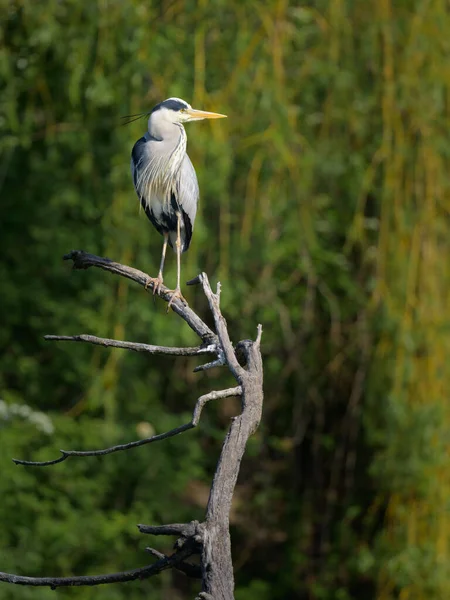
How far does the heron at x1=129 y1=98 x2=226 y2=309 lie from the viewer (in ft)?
10.6

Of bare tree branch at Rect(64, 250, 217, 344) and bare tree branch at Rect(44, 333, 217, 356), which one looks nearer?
bare tree branch at Rect(44, 333, 217, 356)

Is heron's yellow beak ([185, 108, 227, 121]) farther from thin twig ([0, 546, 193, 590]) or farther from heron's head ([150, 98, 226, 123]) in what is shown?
thin twig ([0, 546, 193, 590])

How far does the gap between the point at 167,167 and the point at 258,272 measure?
49.4 inches

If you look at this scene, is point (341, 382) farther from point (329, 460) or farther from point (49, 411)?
point (49, 411)

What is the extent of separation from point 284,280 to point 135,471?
3.54 ft

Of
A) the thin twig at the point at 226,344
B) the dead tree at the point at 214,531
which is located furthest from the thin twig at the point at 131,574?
the thin twig at the point at 226,344

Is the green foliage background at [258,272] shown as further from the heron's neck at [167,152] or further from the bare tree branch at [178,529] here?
the bare tree branch at [178,529]

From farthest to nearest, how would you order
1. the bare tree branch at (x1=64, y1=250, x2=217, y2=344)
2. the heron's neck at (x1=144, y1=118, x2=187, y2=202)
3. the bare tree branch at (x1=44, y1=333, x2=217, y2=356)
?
the heron's neck at (x1=144, y1=118, x2=187, y2=202), the bare tree branch at (x1=64, y1=250, x2=217, y2=344), the bare tree branch at (x1=44, y1=333, x2=217, y2=356)

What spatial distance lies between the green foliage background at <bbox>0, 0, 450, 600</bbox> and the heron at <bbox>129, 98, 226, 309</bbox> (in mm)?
443

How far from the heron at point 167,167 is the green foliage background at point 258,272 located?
1.45 feet

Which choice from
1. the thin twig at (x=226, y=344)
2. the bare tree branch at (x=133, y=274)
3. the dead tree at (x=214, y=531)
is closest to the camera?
the dead tree at (x=214, y=531)

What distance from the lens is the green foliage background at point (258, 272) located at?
3.88 meters

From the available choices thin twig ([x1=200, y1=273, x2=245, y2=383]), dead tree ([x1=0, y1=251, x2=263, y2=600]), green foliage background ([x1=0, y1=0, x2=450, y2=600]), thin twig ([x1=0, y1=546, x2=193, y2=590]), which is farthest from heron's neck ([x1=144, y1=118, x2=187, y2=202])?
thin twig ([x1=0, y1=546, x2=193, y2=590])

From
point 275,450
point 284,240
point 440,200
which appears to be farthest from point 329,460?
point 440,200
